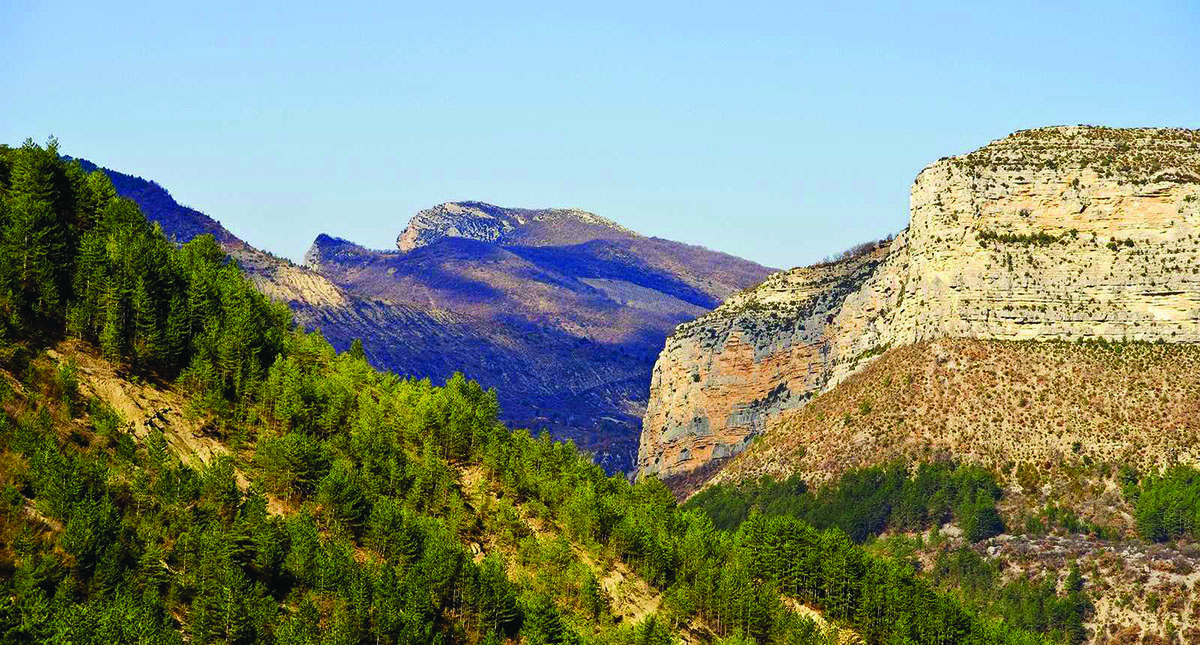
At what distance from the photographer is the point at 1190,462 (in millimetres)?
186500

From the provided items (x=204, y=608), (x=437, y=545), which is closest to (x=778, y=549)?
(x=437, y=545)

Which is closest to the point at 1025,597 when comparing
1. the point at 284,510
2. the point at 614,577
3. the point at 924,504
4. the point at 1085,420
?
the point at 924,504

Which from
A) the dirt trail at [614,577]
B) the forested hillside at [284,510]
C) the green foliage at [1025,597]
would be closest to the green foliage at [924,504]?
the green foliage at [1025,597]

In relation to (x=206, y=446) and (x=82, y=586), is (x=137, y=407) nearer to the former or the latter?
(x=206, y=446)

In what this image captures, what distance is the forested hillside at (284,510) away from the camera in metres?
→ 94.2

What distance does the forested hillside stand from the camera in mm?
94250

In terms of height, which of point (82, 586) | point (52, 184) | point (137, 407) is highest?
point (52, 184)

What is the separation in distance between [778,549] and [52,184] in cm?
5741

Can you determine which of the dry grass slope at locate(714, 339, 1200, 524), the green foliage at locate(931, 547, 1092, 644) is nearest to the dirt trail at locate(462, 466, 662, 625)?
the green foliage at locate(931, 547, 1092, 644)

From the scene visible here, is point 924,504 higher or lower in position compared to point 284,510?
higher

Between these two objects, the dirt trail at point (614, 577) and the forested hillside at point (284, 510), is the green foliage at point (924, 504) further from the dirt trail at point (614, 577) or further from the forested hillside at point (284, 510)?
the dirt trail at point (614, 577)

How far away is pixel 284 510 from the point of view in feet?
360

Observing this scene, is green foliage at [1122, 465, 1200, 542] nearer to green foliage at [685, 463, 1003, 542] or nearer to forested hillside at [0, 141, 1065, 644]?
green foliage at [685, 463, 1003, 542]

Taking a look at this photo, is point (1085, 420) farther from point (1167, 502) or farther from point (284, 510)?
point (284, 510)
